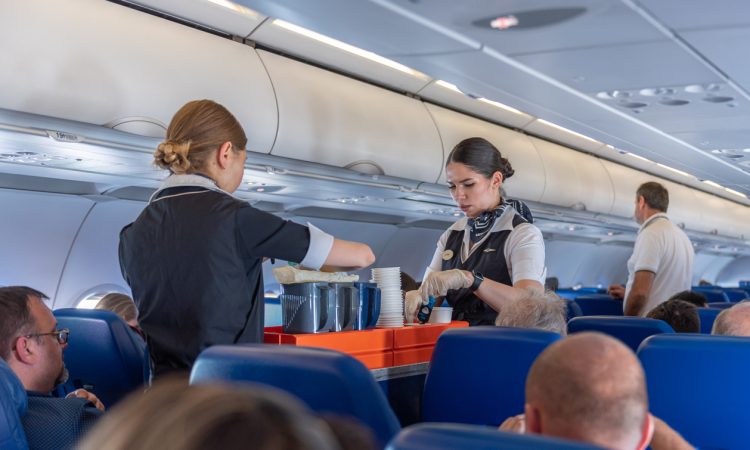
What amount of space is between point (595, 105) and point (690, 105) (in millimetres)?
678

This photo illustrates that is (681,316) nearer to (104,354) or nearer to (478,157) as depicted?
(478,157)

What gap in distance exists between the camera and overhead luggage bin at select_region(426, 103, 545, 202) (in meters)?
7.22

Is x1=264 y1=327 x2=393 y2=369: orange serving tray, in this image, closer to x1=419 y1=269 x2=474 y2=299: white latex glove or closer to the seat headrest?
x1=419 y1=269 x2=474 y2=299: white latex glove

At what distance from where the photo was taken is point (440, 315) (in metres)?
3.46

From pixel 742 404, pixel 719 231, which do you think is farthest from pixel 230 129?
pixel 719 231

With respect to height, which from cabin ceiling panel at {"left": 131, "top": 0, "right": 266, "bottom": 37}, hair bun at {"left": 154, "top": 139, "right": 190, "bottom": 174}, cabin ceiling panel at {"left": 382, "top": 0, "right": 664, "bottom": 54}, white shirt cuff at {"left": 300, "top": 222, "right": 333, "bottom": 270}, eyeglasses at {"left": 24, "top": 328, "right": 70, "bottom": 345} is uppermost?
cabin ceiling panel at {"left": 131, "top": 0, "right": 266, "bottom": 37}

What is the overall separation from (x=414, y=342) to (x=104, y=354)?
130 cm

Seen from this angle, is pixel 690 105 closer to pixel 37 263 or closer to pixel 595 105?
pixel 595 105

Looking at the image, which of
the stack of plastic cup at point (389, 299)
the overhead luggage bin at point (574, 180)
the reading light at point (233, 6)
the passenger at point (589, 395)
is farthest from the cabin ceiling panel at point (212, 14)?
the overhead luggage bin at point (574, 180)

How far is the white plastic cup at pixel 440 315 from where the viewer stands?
11.3ft

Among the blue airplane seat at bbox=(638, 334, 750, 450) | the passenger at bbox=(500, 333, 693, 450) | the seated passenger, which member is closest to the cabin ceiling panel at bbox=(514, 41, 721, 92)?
the blue airplane seat at bbox=(638, 334, 750, 450)

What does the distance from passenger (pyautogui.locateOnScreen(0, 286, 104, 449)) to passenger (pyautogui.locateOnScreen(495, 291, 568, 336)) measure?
152 cm

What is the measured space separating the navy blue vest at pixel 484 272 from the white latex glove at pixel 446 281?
0.19 meters

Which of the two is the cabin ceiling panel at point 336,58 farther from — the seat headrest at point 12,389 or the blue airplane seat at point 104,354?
the seat headrest at point 12,389
